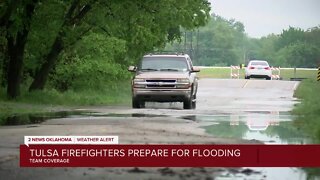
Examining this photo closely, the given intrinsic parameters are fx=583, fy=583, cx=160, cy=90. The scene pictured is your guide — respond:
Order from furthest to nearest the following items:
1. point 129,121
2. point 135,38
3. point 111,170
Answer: point 135,38 → point 129,121 → point 111,170

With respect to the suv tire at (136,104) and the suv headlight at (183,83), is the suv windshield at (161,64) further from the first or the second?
the suv tire at (136,104)

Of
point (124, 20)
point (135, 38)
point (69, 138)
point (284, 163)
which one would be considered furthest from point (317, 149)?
point (135, 38)

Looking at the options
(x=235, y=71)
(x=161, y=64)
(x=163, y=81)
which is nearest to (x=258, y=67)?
(x=235, y=71)

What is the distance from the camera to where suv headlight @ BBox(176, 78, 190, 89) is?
12.3 m

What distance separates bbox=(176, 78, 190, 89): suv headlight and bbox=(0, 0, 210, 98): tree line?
6.12 ft

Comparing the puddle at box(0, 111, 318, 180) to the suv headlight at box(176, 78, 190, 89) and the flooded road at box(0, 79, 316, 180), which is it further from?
the suv headlight at box(176, 78, 190, 89)

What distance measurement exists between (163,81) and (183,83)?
510mm

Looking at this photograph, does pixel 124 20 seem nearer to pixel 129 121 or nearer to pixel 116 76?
pixel 116 76

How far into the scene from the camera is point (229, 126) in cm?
667

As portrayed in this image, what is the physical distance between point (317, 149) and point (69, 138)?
2107 millimetres

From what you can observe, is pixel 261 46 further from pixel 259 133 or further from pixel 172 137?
pixel 172 137

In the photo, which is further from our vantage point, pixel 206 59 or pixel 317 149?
pixel 206 59

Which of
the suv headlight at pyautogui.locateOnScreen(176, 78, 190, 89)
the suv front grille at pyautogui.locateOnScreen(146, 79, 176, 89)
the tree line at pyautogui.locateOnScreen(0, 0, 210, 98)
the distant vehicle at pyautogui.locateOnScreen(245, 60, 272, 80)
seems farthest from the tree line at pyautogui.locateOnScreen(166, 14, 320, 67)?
the tree line at pyautogui.locateOnScreen(0, 0, 210, 98)

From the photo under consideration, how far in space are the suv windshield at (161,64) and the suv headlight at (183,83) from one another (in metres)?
0.24
